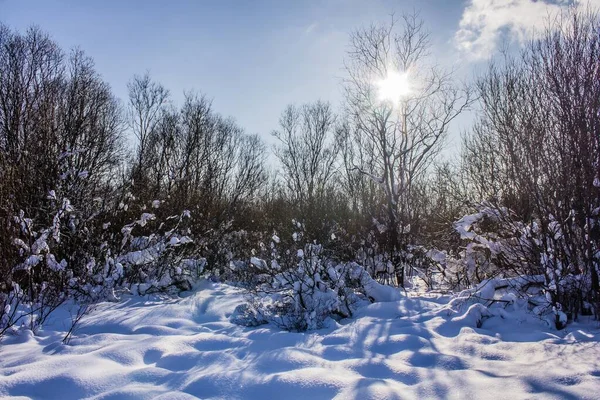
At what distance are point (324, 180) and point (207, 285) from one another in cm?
1286

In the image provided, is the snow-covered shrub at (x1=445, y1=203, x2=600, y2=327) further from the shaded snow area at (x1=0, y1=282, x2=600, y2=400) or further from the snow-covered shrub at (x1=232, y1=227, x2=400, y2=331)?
the snow-covered shrub at (x1=232, y1=227, x2=400, y2=331)

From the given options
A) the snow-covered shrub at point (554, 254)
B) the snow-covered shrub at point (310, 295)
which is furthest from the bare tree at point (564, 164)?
the snow-covered shrub at point (310, 295)

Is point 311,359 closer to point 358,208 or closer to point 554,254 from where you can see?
point 554,254

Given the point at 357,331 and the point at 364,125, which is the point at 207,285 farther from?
the point at 364,125

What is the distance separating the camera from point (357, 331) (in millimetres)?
4383

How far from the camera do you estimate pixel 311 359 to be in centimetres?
328

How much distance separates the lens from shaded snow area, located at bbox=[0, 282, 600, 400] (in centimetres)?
265

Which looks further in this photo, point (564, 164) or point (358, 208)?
point (358, 208)

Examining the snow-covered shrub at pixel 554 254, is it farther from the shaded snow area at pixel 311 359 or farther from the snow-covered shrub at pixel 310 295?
the snow-covered shrub at pixel 310 295

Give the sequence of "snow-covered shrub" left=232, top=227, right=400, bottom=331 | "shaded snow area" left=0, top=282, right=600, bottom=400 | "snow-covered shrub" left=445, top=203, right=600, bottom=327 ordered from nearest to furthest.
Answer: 1. "shaded snow area" left=0, top=282, right=600, bottom=400
2. "snow-covered shrub" left=445, top=203, right=600, bottom=327
3. "snow-covered shrub" left=232, top=227, right=400, bottom=331

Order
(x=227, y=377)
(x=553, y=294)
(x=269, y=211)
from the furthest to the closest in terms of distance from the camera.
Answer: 1. (x=269, y=211)
2. (x=553, y=294)
3. (x=227, y=377)

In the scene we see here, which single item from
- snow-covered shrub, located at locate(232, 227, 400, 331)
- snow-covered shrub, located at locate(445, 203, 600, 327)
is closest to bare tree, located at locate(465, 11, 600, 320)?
snow-covered shrub, located at locate(445, 203, 600, 327)

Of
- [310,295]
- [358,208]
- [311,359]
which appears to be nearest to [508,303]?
[310,295]

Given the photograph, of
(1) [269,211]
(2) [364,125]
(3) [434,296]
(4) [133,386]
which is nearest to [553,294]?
(3) [434,296]
